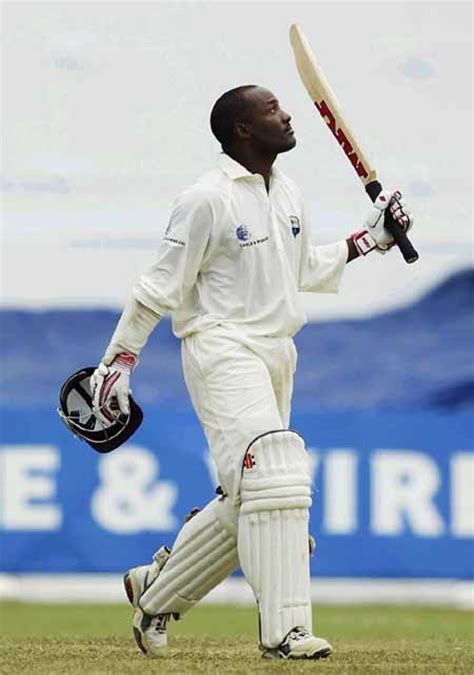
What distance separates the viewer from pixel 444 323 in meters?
11.1

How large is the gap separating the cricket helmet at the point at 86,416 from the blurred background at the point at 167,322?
15.1 feet

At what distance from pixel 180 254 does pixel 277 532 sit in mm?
859

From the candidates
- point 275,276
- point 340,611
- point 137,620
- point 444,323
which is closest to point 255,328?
point 275,276

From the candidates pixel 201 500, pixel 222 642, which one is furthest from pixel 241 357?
pixel 201 500

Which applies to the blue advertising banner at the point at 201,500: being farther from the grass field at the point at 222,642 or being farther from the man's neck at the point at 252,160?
the man's neck at the point at 252,160

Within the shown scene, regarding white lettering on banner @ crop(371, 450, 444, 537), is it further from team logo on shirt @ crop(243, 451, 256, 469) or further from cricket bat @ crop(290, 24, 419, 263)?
team logo on shirt @ crop(243, 451, 256, 469)

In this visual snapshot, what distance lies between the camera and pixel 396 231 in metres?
5.98

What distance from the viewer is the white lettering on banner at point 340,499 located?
10625mm

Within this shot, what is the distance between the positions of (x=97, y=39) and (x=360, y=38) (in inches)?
61.4

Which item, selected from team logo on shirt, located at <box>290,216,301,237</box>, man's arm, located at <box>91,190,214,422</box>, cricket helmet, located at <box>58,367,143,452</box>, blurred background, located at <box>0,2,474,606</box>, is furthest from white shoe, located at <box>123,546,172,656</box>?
blurred background, located at <box>0,2,474,606</box>

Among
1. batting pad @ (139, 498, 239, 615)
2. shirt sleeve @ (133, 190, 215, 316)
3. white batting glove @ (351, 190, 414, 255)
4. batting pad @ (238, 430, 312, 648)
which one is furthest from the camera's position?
white batting glove @ (351, 190, 414, 255)

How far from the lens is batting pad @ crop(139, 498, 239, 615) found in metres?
5.80

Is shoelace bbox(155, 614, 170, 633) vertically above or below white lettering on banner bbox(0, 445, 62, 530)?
below

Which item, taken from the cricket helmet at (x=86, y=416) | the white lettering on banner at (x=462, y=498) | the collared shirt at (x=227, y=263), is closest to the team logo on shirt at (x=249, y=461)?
the collared shirt at (x=227, y=263)
